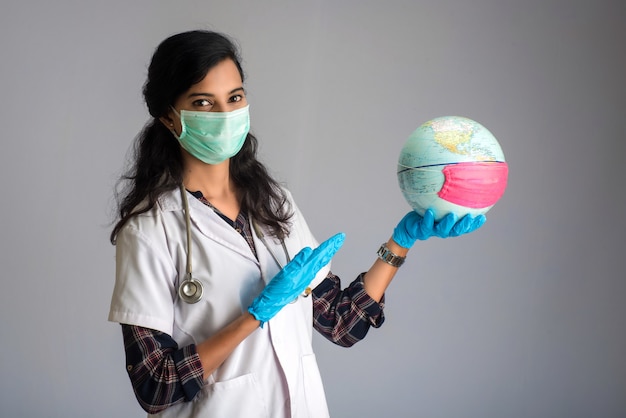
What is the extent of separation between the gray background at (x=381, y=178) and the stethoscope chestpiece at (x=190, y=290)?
1.58m

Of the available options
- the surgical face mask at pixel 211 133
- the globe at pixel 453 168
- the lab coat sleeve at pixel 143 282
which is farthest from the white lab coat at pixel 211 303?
the globe at pixel 453 168

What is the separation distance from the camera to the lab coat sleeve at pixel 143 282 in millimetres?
1586

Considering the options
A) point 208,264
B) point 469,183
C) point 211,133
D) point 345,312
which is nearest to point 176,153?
point 211,133

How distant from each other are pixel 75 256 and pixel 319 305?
1.55m

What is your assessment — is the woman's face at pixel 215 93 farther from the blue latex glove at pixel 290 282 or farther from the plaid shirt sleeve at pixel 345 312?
the plaid shirt sleeve at pixel 345 312

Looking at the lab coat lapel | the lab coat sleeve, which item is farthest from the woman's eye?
the lab coat sleeve

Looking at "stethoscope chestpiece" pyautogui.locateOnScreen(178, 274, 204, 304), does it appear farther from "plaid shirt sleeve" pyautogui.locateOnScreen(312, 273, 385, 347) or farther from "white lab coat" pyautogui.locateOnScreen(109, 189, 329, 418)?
"plaid shirt sleeve" pyautogui.locateOnScreen(312, 273, 385, 347)

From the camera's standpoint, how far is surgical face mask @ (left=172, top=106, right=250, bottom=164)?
173 centimetres

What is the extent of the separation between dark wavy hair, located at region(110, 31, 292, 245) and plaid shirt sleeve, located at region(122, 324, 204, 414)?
279 millimetres

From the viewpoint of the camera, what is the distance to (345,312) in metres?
1.94

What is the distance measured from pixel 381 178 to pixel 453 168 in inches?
62.7

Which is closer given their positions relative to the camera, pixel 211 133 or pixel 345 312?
pixel 211 133

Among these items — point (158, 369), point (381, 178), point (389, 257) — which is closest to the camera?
point (158, 369)

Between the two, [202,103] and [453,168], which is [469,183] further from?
[202,103]
